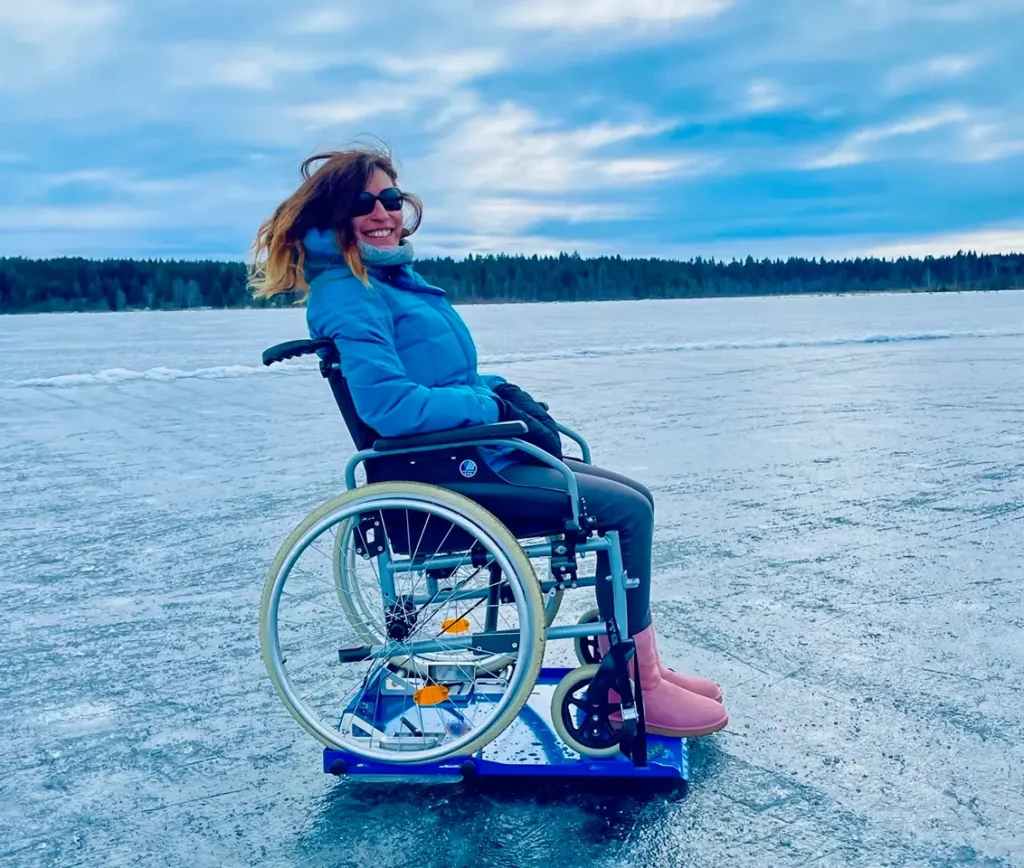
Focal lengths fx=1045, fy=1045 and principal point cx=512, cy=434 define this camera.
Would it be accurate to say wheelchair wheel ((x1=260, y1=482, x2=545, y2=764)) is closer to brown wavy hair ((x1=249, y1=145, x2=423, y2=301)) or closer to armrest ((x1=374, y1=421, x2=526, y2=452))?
armrest ((x1=374, y1=421, x2=526, y2=452))

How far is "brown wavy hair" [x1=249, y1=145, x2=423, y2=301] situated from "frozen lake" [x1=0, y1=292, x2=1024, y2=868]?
1296 millimetres

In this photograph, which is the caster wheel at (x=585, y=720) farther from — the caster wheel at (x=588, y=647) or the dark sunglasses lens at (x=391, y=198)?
the dark sunglasses lens at (x=391, y=198)

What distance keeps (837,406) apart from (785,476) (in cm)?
376

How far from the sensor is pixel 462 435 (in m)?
2.49

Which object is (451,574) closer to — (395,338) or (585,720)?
(585,720)

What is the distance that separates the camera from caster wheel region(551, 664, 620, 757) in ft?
8.54

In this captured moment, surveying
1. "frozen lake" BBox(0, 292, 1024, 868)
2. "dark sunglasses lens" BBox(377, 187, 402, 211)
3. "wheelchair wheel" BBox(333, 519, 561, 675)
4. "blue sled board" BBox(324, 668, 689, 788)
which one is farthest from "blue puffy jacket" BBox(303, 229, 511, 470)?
"frozen lake" BBox(0, 292, 1024, 868)

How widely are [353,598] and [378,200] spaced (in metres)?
1.13

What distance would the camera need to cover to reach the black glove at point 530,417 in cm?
273

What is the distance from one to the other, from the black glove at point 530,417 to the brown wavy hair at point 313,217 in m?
0.51

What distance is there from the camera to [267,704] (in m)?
3.16

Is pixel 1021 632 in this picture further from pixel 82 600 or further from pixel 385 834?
pixel 82 600

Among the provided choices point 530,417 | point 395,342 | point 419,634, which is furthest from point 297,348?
point 419,634

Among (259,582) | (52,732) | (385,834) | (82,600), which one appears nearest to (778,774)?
(385,834)
